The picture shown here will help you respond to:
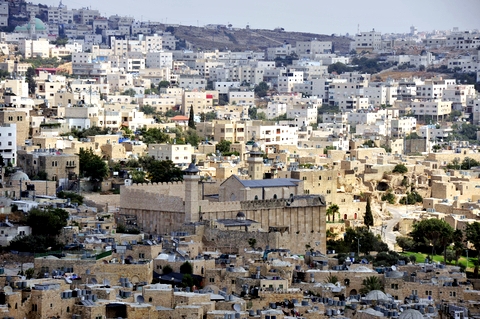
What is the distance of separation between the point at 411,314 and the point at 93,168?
18.3 meters

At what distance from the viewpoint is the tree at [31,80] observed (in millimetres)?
66750

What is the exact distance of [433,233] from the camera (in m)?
42.3

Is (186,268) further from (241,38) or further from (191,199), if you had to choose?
(241,38)

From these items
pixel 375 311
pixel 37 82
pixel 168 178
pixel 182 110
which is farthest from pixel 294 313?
pixel 182 110

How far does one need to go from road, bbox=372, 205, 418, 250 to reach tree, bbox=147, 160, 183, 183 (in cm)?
637

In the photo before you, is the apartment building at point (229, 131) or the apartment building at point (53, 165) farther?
the apartment building at point (229, 131)

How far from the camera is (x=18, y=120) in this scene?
1884 inches

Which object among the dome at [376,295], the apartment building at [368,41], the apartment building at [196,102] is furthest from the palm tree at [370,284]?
the apartment building at [368,41]

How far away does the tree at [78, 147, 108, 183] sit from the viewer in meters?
43.4

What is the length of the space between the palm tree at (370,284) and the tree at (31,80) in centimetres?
3592

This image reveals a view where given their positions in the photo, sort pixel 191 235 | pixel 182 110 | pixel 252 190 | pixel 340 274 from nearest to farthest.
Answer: pixel 340 274, pixel 191 235, pixel 252 190, pixel 182 110

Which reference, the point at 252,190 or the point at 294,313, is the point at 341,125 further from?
the point at 294,313

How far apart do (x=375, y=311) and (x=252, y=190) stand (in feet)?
42.3

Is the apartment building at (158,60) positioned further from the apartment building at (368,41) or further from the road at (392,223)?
the road at (392,223)
